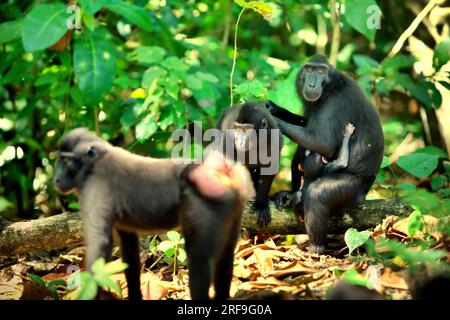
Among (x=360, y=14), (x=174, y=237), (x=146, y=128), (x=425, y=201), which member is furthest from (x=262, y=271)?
(x=360, y=14)

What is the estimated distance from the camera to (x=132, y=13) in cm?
749

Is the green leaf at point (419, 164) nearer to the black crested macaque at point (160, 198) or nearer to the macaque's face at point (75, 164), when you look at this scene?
the black crested macaque at point (160, 198)

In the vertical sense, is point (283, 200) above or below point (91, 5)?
below

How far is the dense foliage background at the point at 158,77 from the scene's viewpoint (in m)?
7.38

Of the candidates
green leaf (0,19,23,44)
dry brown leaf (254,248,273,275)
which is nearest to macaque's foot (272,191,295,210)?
dry brown leaf (254,248,273,275)

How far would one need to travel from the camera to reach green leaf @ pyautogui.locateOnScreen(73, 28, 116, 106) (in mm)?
7230

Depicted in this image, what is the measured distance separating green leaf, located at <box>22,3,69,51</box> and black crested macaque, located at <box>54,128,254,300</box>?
7.50ft

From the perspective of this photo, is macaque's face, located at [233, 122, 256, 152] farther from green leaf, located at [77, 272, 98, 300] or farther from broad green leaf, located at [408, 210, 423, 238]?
green leaf, located at [77, 272, 98, 300]

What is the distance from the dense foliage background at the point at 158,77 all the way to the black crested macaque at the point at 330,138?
45 centimetres

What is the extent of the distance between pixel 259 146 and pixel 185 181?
234 centimetres

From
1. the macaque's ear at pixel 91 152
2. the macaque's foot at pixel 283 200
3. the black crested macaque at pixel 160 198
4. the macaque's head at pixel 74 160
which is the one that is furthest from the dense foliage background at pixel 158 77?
the macaque's ear at pixel 91 152

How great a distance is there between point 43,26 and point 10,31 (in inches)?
35.2

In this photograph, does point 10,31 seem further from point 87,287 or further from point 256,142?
point 87,287
